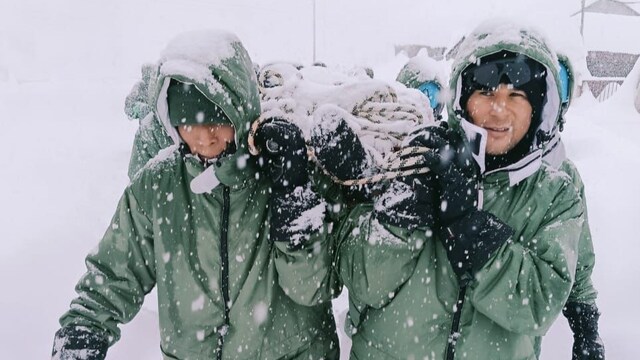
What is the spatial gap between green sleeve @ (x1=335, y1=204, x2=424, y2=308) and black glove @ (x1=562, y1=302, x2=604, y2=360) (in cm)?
127

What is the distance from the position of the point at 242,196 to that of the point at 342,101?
22.1 inches

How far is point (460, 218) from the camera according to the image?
1.58 metres

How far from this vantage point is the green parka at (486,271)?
1.55 meters

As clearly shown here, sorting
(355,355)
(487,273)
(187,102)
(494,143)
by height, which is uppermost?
(187,102)

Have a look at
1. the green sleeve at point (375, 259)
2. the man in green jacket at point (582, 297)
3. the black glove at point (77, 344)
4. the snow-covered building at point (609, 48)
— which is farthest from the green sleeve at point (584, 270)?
the snow-covered building at point (609, 48)

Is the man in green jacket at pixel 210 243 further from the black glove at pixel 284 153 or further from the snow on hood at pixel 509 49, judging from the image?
the snow on hood at pixel 509 49

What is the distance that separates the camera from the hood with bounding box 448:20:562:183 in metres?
1.71

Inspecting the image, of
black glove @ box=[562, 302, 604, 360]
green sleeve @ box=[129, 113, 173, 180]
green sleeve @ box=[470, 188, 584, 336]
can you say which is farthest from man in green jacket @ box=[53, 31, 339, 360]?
green sleeve @ box=[129, 113, 173, 180]

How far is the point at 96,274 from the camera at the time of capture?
1857 mm

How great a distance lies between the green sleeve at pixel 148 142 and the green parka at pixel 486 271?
2.89 meters

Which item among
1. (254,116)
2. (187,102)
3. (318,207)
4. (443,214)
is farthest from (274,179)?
(443,214)

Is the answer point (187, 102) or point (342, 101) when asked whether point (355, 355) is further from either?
point (187, 102)

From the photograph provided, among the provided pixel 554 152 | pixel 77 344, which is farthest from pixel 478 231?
pixel 77 344

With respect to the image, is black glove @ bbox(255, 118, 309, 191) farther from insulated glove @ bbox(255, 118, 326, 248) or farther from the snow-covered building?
the snow-covered building
